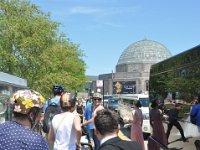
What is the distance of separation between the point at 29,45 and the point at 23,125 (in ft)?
81.0

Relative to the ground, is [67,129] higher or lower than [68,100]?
lower

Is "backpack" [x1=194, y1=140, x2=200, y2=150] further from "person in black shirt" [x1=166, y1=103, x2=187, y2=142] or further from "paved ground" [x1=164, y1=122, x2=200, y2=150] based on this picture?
"person in black shirt" [x1=166, y1=103, x2=187, y2=142]

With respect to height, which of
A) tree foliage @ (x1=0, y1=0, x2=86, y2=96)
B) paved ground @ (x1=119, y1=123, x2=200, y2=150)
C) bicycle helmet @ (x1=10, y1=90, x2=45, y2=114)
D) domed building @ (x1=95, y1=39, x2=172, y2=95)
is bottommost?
paved ground @ (x1=119, y1=123, x2=200, y2=150)

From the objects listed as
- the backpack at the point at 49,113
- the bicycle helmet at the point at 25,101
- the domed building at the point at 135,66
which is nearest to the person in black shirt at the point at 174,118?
the backpack at the point at 49,113

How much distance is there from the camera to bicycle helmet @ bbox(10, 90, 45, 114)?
131 inches

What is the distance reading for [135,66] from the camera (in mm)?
147000

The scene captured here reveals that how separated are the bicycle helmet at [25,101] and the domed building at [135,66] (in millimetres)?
113650

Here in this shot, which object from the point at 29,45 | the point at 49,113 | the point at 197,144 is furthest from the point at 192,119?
the point at 29,45

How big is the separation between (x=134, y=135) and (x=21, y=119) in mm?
7574

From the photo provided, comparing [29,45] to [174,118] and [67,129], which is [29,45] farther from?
[67,129]

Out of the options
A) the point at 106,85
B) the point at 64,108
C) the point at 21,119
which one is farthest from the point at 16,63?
the point at 106,85

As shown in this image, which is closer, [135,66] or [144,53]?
[135,66]

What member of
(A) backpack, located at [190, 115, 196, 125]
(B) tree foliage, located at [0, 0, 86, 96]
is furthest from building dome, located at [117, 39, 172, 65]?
(A) backpack, located at [190, 115, 196, 125]

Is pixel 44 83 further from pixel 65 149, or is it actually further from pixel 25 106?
pixel 25 106
